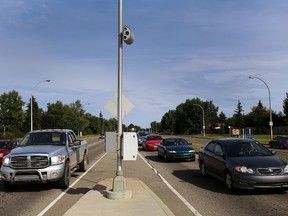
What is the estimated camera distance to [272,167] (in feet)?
33.4

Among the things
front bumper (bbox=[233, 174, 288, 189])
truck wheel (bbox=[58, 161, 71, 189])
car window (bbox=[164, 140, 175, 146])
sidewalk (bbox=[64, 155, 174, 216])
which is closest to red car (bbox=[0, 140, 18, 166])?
truck wheel (bbox=[58, 161, 71, 189])

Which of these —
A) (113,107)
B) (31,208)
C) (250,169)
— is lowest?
(31,208)

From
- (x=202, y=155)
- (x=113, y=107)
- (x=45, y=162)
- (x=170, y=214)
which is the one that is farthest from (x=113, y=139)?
(x=202, y=155)

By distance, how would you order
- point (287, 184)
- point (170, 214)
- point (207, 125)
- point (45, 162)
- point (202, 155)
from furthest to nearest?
1. point (207, 125)
2. point (202, 155)
3. point (45, 162)
4. point (287, 184)
5. point (170, 214)

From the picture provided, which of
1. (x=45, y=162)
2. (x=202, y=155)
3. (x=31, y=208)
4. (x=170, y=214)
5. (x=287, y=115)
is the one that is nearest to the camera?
(x=170, y=214)

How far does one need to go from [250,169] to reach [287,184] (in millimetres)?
1044

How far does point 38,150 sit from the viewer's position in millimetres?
11609

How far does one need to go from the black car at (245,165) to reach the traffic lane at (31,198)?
4123 millimetres

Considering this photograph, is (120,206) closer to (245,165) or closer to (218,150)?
(245,165)

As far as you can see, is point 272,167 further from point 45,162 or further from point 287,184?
point 45,162

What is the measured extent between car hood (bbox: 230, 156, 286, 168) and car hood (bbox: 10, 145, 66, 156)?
5.30m

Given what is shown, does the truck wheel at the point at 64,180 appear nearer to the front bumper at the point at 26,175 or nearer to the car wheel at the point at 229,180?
the front bumper at the point at 26,175

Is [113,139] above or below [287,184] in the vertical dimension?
above

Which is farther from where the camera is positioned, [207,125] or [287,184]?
[207,125]
